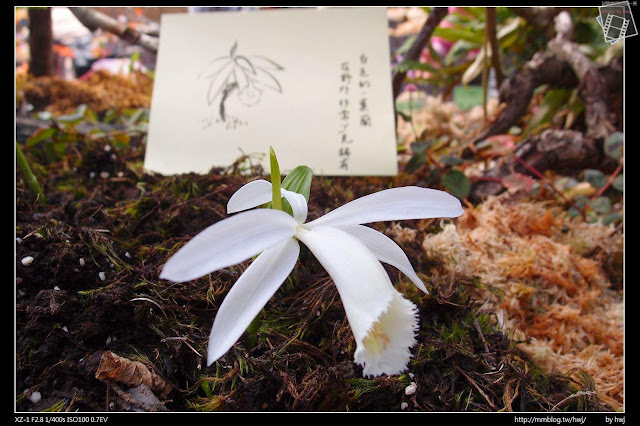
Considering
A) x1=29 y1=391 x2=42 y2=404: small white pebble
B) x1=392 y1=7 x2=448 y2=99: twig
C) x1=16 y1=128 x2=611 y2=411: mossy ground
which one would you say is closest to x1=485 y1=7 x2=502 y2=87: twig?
x1=392 y1=7 x2=448 y2=99: twig

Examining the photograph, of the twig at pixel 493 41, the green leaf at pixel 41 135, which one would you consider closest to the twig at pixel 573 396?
the twig at pixel 493 41

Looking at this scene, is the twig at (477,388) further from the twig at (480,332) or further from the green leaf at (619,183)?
the green leaf at (619,183)

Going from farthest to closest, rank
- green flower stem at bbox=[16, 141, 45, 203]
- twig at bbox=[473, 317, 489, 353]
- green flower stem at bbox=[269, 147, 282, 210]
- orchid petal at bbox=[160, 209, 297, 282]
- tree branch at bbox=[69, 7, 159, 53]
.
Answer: tree branch at bbox=[69, 7, 159, 53] → green flower stem at bbox=[16, 141, 45, 203] → twig at bbox=[473, 317, 489, 353] → green flower stem at bbox=[269, 147, 282, 210] → orchid petal at bbox=[160, 209, 297, 282]

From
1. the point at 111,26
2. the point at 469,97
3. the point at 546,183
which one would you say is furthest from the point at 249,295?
the point at 469,97

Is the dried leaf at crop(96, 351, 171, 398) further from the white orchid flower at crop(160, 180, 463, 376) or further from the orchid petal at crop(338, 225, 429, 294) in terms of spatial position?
the orchid petal at crop(338, 225, 429, 294)

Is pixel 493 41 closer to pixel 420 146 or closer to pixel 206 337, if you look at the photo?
pixel 420 146

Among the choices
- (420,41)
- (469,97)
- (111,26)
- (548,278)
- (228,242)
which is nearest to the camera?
(228,242)

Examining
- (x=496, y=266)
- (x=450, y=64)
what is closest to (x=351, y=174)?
(x=496, y=266)
